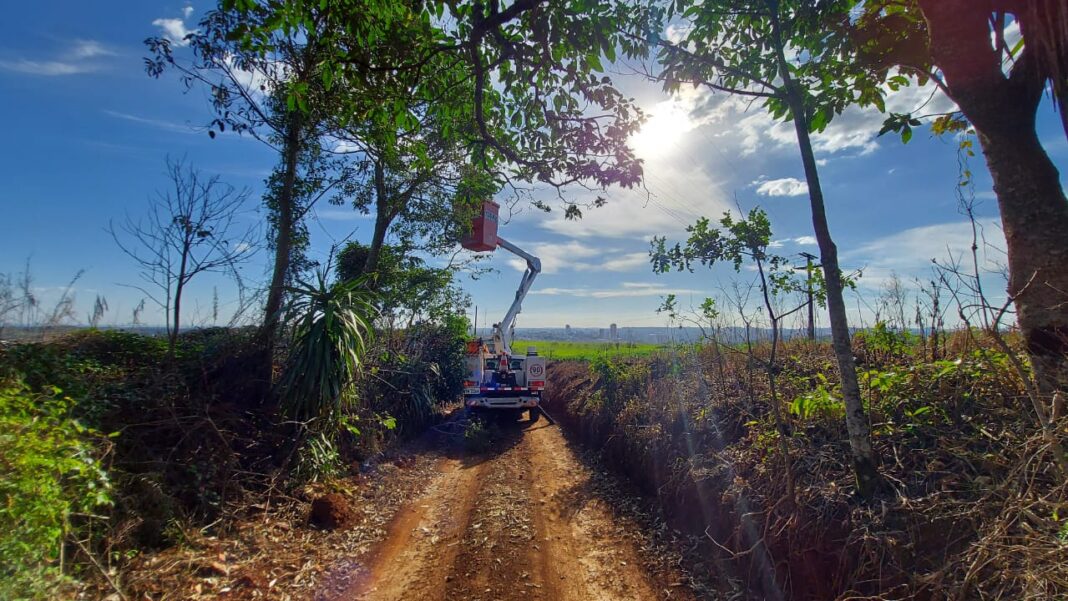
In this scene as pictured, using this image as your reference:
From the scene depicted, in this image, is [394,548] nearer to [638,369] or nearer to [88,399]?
[88,399]

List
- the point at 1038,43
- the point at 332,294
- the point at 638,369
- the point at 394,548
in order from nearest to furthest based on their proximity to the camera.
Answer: the point at 1038,43 → the point at 394,548 → the point at 332,294 → the point at 638,369

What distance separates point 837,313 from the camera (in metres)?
3.47

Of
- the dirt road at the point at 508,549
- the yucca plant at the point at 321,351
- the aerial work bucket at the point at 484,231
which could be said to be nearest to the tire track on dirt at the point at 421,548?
the dirt road at the point at 508,549

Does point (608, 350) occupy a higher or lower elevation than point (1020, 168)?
lower

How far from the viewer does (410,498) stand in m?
5.87

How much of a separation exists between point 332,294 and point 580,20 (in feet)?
16.2

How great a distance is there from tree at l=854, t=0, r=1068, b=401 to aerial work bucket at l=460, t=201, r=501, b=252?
879 centimetres

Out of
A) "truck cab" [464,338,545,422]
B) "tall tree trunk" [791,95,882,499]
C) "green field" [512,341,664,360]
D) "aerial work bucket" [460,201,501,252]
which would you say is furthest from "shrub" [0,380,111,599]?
"green field" [512,341,664,360]

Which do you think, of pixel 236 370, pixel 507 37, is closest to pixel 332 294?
pixel 236 370

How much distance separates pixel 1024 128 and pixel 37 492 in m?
6.70

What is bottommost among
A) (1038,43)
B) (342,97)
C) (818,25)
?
(1038,43)

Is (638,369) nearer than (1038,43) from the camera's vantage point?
No

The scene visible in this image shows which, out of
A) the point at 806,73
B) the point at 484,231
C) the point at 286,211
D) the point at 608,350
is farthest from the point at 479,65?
the point at 608,350

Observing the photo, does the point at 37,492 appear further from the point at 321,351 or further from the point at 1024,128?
the point at 1024,128
